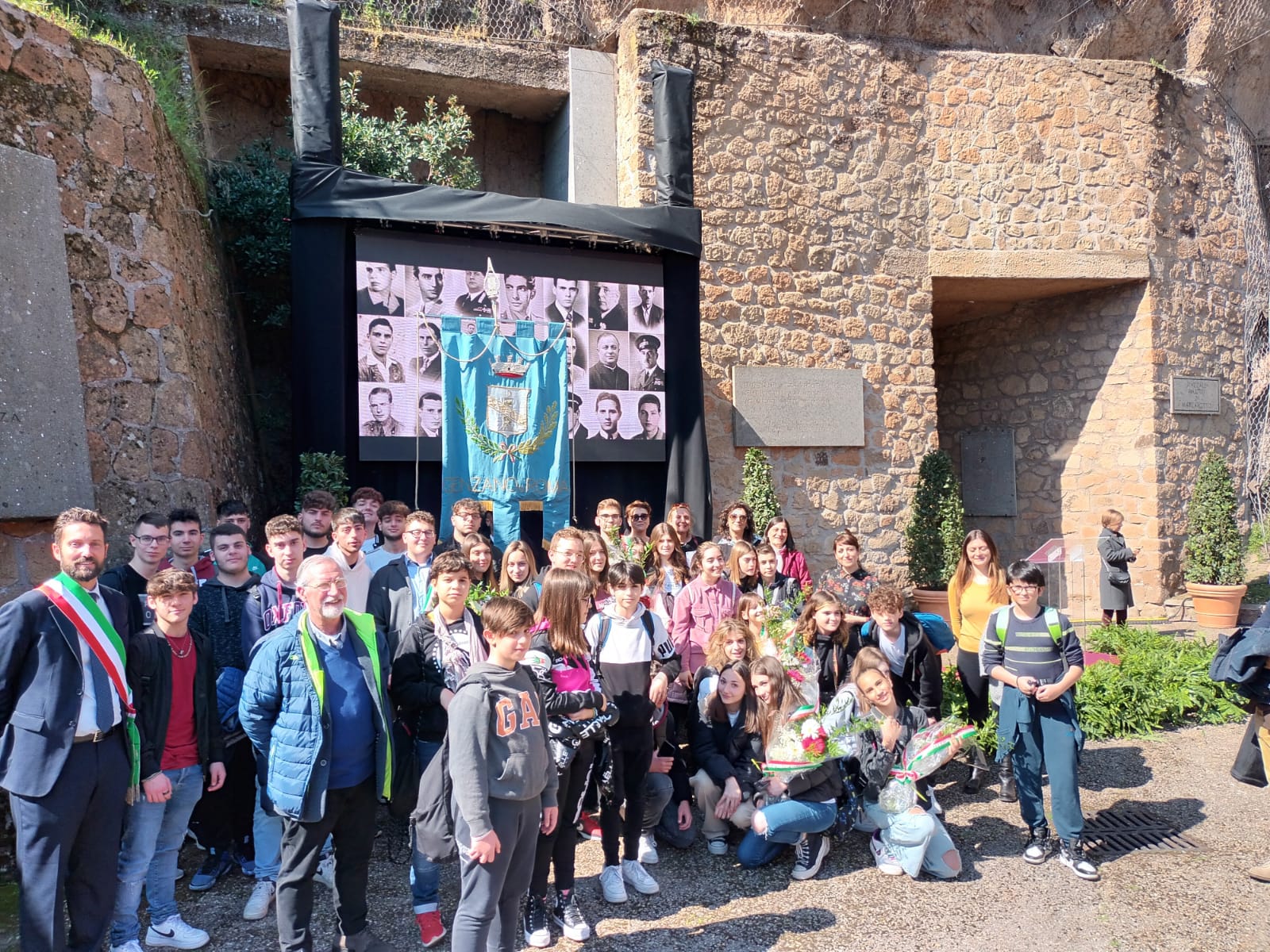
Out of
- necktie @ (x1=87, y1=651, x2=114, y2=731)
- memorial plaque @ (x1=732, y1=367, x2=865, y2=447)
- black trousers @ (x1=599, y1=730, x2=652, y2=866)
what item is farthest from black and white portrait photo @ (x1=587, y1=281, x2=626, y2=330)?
necktie @ (x1=87, y1=651, x2=114, y2=731)

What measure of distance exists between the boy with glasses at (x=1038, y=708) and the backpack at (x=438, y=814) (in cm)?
266

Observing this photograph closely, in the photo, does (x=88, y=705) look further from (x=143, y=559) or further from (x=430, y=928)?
(x=430, y=928)

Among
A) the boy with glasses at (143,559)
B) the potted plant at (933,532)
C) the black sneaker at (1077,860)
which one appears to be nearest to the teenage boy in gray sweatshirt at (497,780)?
the boy with glasses at (143,559)

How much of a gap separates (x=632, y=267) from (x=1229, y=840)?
19.1 feet

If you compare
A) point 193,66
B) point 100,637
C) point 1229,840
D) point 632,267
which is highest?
point 193,66

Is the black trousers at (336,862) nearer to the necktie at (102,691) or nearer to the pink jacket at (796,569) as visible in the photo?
the necktie at (102,691)

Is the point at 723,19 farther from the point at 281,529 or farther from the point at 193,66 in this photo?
the point at 281,529

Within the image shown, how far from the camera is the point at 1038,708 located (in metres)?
4.18

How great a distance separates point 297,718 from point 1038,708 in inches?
131

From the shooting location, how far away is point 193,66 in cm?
791

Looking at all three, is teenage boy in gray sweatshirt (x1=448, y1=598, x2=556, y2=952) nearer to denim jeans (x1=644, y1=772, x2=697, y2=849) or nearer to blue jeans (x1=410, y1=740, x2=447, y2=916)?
blue jeans (x1=410, y1=740, x2=447, y2=916)

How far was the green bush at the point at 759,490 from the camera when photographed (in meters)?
8.16

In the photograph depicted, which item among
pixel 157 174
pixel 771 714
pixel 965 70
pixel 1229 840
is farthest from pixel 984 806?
pixel 965 70

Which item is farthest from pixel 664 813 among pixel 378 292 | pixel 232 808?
pixel 378 292
